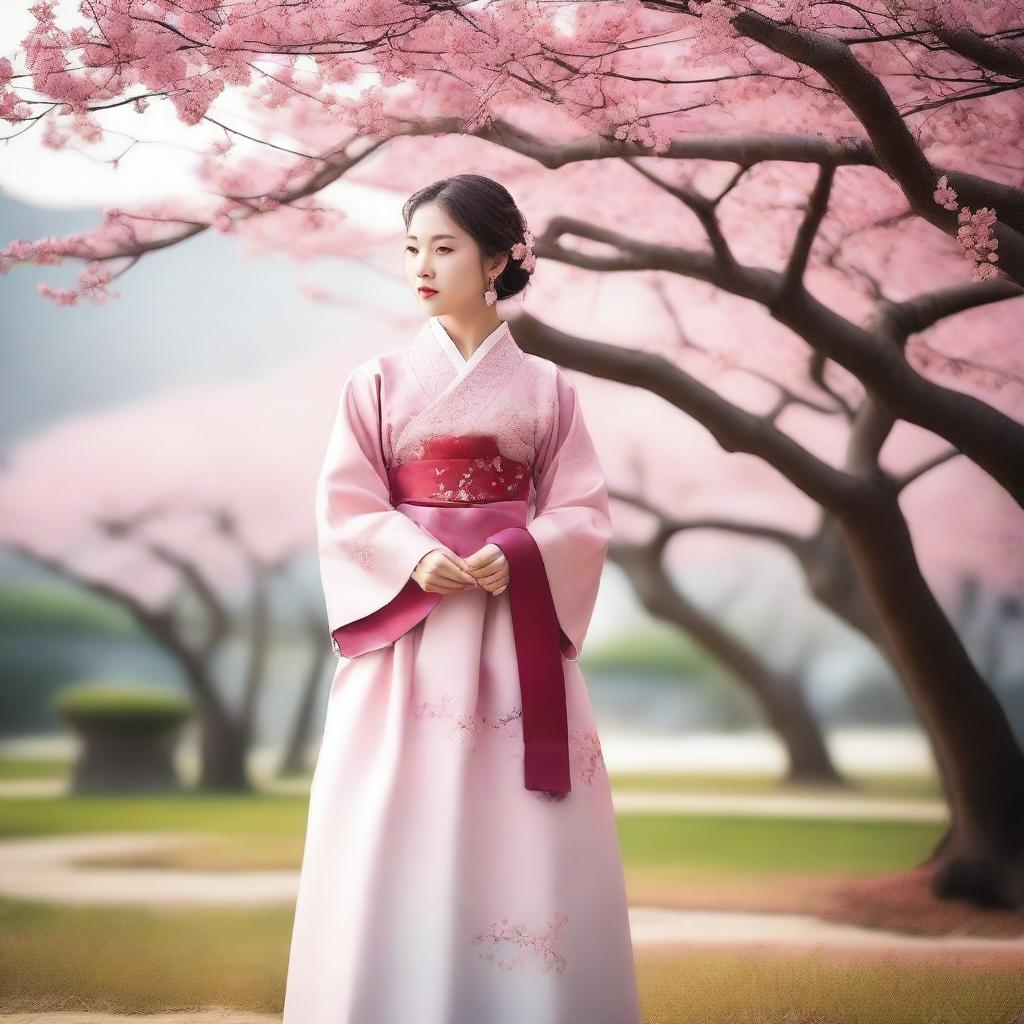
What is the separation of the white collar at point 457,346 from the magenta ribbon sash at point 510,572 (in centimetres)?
16

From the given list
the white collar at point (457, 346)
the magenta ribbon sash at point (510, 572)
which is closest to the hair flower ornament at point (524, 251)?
the white collar at point (457, 346)

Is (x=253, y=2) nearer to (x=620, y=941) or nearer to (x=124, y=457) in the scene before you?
(x=124, y=457)

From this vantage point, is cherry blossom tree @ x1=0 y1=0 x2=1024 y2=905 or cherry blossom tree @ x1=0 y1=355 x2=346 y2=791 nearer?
cherry blossom tree @ x1=0 y1=0 x2=1024 y2=905

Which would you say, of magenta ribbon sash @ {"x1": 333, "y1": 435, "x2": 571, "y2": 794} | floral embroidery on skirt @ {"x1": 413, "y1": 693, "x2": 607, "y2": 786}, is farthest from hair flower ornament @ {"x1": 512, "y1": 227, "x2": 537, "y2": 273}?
floral embroidery on skirt @ {"x1": 413, "y1": 693, "x2": 607, "y2": 786}

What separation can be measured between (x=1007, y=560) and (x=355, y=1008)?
3074mm

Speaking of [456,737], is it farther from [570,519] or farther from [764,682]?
[764,682]

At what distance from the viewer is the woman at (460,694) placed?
2.17m

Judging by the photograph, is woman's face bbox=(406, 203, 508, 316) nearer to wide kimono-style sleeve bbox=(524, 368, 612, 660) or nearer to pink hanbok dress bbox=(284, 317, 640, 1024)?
pink hanbok dress bbox=(284, 317, 640, 1024)

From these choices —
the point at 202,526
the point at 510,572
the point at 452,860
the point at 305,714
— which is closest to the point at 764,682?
the point at 305,714

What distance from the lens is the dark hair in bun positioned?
241 centimetres

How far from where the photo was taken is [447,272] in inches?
94.9

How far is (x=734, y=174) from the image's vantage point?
149 inches

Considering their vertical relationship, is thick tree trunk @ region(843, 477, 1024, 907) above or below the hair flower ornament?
below

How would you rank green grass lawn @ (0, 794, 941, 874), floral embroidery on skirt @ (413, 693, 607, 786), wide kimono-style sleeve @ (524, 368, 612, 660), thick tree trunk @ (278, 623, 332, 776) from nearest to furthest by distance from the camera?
floral embroidery on skirt @ (413, 693, 607, 786) → wide kimono-style sleeve @ (524, 368, 612, 660) → green grass lawn @ (0, 794, 941, 874) → thick tree trunk @ (278, 623, 332, 776)
